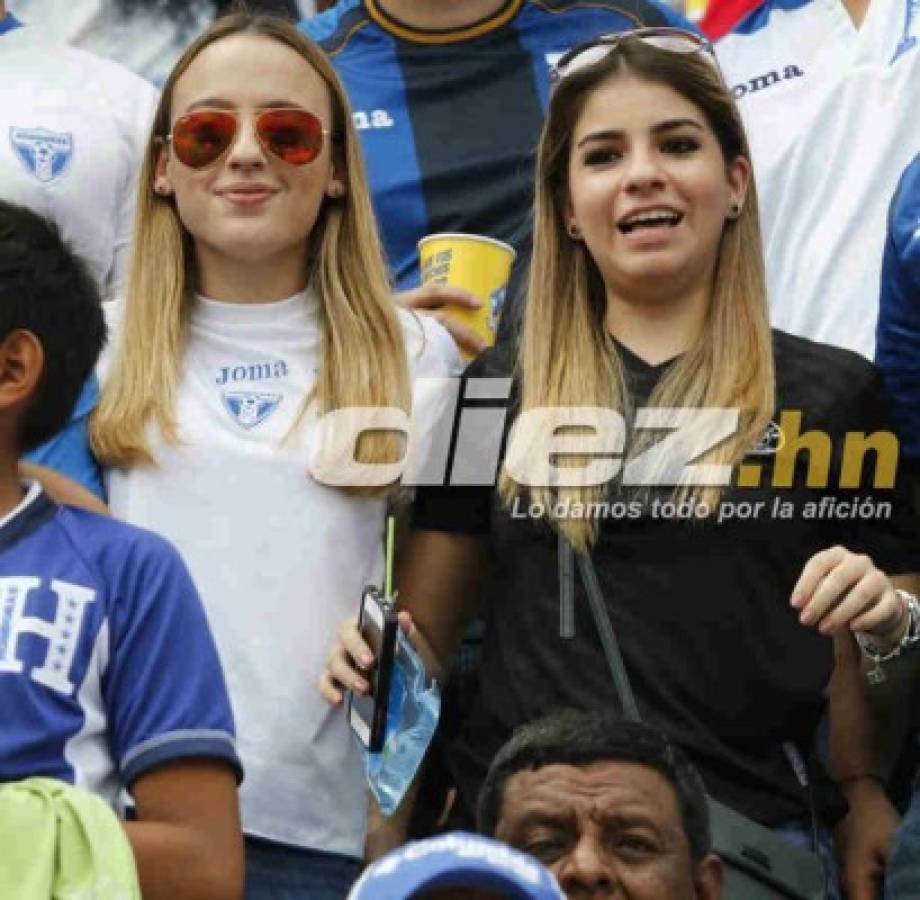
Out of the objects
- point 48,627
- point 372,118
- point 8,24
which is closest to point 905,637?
point 48,627

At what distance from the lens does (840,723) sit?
12.8 feet

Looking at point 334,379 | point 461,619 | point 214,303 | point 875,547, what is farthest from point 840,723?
point 214,303

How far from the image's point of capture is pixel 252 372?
3980mm

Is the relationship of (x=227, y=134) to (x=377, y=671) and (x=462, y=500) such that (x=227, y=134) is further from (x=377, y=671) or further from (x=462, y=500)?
(x=377, y=671)

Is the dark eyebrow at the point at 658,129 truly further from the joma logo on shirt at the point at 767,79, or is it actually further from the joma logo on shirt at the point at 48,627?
the joma logo on shirt at the point at 48,627

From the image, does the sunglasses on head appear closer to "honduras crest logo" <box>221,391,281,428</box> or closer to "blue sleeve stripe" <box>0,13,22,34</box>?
"honduras crest logo" <box>221,391,281,428</box>

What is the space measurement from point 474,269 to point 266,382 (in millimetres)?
476

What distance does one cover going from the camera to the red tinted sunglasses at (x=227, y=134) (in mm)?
4047

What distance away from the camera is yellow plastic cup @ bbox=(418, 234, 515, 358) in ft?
13.7

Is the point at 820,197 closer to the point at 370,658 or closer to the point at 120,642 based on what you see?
the point at 370,658

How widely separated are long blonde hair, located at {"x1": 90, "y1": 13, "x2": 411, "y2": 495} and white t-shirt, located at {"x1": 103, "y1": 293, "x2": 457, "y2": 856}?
0.16ft

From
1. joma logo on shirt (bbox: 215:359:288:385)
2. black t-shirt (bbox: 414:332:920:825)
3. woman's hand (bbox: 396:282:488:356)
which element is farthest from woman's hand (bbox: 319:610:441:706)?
woman's hand (bbox: 396:282:488:356)

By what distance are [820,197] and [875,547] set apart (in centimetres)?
92

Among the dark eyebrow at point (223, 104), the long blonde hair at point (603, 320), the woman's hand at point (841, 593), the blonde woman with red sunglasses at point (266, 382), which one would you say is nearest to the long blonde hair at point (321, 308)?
the blonde woman with red sunglasses at point (266, 382)
